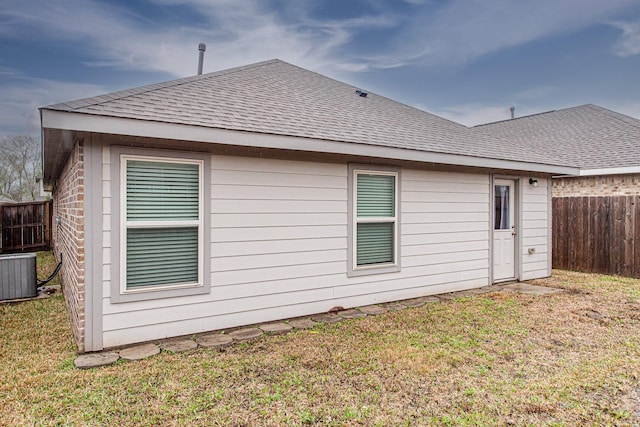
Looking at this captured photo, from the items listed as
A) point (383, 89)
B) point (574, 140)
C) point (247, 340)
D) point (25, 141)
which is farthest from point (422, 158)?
point (25, 141)

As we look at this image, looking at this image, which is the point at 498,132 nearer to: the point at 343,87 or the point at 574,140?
the point at 574,140

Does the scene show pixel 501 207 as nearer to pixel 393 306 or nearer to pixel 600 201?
pixel 600 201

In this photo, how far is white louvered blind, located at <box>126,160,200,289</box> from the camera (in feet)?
13.1

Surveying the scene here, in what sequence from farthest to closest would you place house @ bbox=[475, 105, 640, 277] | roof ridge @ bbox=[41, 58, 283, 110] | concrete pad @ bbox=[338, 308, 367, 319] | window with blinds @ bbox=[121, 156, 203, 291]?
house @ bbox=[475, 105, 640, 277], concrete pad @ bbox=[338, 308, 367, 319], window with blinds @ bbox=[121, 156, 203, 291], roof ridge @ bbox=[41, 58, 283, 110]

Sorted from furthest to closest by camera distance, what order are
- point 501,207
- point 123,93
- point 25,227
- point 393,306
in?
1. point 25,227
2. point 501,207
3. point 393,306
4. point 123,93

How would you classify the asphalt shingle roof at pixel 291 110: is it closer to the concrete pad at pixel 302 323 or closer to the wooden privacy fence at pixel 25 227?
the concrete pad at pixel 302 323

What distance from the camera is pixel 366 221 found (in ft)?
18.6

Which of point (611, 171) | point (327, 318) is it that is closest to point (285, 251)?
point (327, 318)

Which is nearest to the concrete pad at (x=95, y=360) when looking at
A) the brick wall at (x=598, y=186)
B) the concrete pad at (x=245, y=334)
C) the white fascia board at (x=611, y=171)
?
the concrete pad at (x=245, y=334)

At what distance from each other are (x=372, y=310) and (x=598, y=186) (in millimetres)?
8193

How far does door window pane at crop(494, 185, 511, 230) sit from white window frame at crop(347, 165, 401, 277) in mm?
2586

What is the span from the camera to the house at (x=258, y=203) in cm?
384

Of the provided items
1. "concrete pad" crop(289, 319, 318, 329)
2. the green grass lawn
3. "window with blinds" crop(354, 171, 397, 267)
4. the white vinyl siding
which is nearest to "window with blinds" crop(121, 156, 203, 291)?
the white vinyl siding

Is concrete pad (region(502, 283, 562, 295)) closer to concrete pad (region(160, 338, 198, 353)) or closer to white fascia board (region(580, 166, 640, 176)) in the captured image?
white fascia board (region(580, 166, 640, 176))
